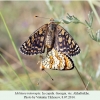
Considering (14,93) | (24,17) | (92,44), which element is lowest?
(14,93)

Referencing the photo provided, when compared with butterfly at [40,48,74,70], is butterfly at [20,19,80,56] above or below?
above

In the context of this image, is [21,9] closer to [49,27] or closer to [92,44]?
[92,44]

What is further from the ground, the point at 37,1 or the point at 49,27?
the point at 37,1

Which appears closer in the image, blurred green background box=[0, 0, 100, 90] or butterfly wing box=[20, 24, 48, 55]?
butterfly wing box=[20, 24, 48, 55]

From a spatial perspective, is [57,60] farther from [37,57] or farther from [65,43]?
[37,57]

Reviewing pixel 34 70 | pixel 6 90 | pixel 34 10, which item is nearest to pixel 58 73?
pixel 34 70
